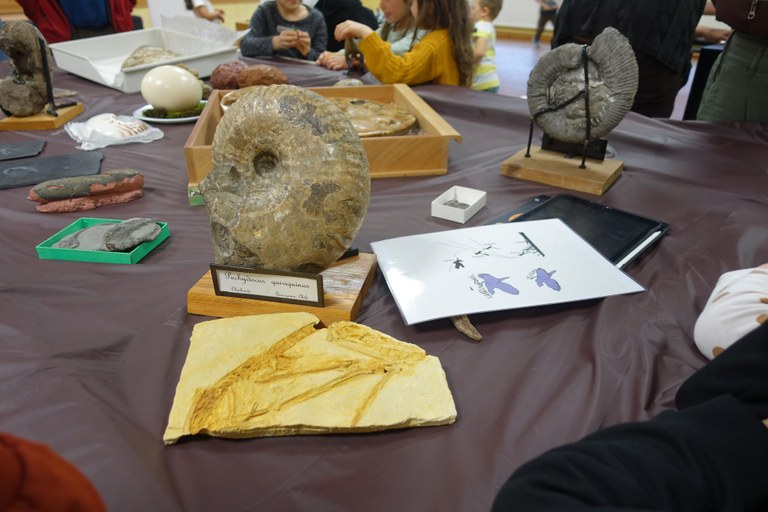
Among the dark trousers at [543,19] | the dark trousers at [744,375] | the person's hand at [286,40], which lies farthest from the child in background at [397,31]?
the dark trousers at [543,19]

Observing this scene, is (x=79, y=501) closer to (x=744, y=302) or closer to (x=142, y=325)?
(x=142, y=325)

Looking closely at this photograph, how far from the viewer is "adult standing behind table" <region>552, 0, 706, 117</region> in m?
2.21

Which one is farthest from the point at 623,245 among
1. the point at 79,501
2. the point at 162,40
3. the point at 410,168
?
the point at 162,40


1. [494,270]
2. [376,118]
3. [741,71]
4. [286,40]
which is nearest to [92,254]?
[494,270]

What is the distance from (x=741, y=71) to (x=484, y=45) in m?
1.89

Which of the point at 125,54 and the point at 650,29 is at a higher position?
the point at 650,29

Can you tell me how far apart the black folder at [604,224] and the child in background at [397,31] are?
166 centimetres

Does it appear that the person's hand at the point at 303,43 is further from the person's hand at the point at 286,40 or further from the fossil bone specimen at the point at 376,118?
the fossil bone specimen at the point at 376,118

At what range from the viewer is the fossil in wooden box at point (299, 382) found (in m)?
0.82

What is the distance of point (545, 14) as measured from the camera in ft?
25.0

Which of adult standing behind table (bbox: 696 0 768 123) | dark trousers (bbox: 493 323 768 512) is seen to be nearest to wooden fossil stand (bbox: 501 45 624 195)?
adult standing behind table (bbox: 696 0 768 123)

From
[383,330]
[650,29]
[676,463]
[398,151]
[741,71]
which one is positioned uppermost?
[650,29]

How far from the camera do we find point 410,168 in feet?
6.05

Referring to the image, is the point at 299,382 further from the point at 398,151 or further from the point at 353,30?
the point at 353,30
